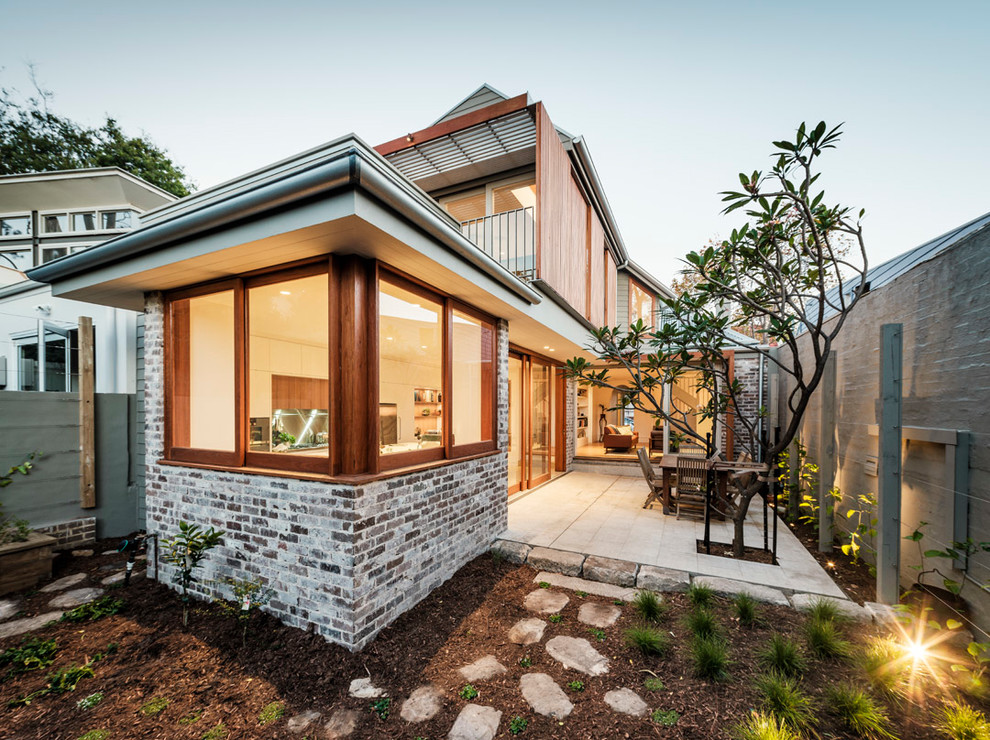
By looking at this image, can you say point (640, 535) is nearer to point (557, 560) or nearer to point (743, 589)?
point (557, 560)

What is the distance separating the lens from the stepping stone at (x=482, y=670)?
252 cm

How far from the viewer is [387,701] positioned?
2328 mm

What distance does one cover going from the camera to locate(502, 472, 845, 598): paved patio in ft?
12.3

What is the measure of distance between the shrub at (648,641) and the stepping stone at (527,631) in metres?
0.65

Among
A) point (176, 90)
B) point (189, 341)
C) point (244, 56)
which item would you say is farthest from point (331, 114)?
point (189, 341)

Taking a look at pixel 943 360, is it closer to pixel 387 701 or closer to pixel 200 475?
pixel 387 701

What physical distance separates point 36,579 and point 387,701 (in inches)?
168

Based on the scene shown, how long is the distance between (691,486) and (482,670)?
4471mm

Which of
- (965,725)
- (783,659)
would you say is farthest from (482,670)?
(965,725)

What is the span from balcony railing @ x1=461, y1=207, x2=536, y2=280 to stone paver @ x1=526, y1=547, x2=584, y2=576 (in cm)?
347

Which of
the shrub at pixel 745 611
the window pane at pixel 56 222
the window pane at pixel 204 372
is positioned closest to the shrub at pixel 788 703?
the shrub at pixel 745 611

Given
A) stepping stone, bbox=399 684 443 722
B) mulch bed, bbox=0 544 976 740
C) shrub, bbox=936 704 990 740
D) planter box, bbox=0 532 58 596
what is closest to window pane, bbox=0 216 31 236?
planter box, bbox=0 532 58 596

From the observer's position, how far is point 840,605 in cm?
303

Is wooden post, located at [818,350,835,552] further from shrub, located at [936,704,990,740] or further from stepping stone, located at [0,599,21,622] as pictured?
stepping stone, located at [0,599,21,622]
